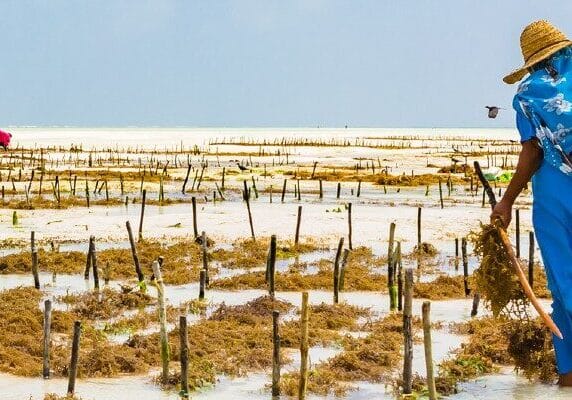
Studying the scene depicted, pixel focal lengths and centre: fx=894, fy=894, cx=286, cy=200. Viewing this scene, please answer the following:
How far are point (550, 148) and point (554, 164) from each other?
0.09 meters

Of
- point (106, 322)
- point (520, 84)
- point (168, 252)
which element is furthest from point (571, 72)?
point (168, 252)

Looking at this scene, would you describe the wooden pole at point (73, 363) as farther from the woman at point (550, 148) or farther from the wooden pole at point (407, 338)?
the woman at point (550, 148)

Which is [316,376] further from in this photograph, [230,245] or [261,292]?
[230,245]

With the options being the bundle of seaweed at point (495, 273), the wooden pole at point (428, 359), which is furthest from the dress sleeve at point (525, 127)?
the wooden pole at point (428, 359)

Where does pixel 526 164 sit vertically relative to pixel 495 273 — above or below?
above

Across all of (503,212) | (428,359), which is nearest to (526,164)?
(503,212)

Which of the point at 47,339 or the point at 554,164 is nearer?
the point at 554,164

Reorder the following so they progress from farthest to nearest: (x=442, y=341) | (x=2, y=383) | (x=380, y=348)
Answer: (x=442, y=341)
(x=380, y=348)
(x=2, y=383)

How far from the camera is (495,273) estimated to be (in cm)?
546

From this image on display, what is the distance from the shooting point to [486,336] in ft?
22.8

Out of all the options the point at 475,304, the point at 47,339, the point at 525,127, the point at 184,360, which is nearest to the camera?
the point at 525,127

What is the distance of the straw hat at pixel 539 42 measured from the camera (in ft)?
16.2

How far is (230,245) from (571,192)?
28.7 feet

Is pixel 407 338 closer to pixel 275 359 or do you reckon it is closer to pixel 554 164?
pixel 275 359
